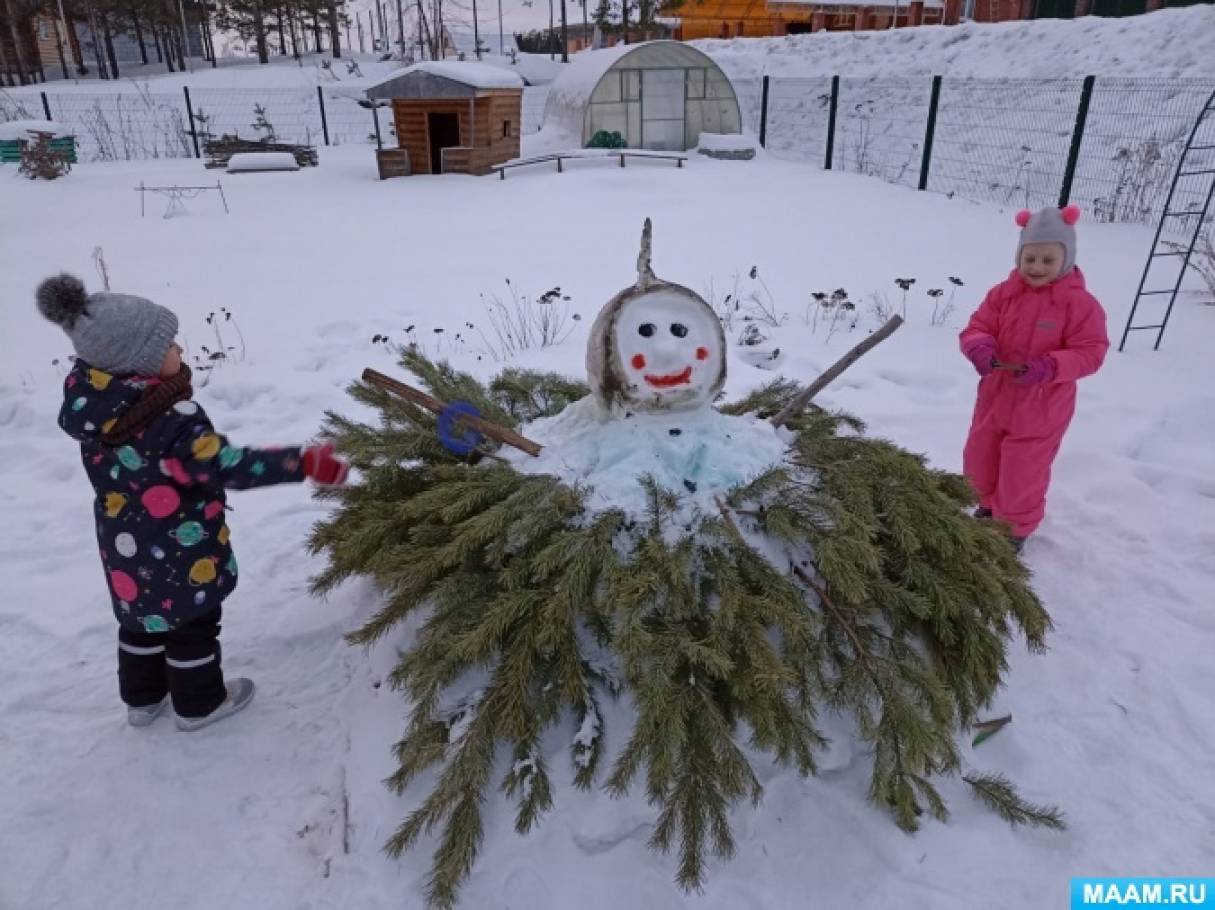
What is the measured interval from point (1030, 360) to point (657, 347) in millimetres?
1750

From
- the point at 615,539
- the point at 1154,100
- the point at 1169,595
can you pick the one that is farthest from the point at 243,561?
the point at 1154,100

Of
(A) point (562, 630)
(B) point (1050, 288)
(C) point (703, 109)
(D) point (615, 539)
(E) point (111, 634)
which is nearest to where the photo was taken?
(A) point (562, 630)

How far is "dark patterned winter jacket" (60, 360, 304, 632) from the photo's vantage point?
206cm

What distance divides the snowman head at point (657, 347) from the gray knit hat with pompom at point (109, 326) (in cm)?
120

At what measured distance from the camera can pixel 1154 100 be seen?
521 inches

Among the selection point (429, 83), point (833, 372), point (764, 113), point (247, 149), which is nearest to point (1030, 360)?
point (833, 372)

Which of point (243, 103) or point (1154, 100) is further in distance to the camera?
point (243, 103)

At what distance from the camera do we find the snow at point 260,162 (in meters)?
14.6

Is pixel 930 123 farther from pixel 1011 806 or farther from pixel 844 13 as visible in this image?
pixel 844 13

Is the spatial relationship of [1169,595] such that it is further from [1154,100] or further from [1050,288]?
[1154,100]

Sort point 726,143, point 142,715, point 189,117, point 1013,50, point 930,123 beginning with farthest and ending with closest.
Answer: point 189,117 < point 1013,50 < point 726,143 < point 930,123 < point 142,715

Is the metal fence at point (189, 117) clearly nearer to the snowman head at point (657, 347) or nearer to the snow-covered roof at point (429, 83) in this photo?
the snow-covered roof at point (429, 83)

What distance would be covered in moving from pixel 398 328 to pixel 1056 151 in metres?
12.1

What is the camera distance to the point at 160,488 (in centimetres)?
218
